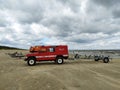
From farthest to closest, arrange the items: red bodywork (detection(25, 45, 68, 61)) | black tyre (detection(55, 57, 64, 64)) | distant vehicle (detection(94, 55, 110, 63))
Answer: distant vehicle (detection(94, 55, 110, 63)) < black tyre (detection(55, 57, 64, 64)) < red bodywork (detection(25, 45, 68, 61))

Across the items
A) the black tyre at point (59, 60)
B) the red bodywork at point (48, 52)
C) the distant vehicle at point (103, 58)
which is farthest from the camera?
the distant vehicle at point (103, 58)

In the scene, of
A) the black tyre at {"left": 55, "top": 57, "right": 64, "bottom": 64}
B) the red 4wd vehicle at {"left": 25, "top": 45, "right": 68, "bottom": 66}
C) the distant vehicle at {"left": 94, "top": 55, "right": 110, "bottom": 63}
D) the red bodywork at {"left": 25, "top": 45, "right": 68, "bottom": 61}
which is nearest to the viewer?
the red 4wd vehicle at {"left": 25, "top": 45, "right": 68, "bottom": 66}

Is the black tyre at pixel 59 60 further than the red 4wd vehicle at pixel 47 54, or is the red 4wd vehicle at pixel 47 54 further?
the black tyre at pixel 59 60

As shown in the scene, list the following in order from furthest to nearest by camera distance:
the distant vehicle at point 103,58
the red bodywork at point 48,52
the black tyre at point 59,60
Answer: the distant vehicle at point 103,58, the black tyre at point 59,60, the red bodywork at point 48,52

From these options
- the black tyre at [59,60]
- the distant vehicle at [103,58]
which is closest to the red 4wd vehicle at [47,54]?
the black tyre at [59,60]

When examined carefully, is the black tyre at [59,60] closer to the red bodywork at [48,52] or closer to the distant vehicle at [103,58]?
the red bodywork at [48,52]

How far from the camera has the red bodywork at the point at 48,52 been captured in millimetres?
22417

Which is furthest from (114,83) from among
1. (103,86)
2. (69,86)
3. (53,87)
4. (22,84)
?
(22,84)

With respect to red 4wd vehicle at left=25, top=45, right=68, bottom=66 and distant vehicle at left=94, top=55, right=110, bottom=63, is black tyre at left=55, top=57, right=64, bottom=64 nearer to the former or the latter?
red 4wd vehicle at left=25, top=45, right=68, bottom=66

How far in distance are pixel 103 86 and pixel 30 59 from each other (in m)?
12.6

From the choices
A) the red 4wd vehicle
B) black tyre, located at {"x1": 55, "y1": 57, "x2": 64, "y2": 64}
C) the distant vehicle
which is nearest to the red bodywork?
the red 4wd vehicle

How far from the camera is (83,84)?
11.4 meters

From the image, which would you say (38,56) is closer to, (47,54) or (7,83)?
(47,54)

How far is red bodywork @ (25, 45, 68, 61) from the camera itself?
2242 cm
